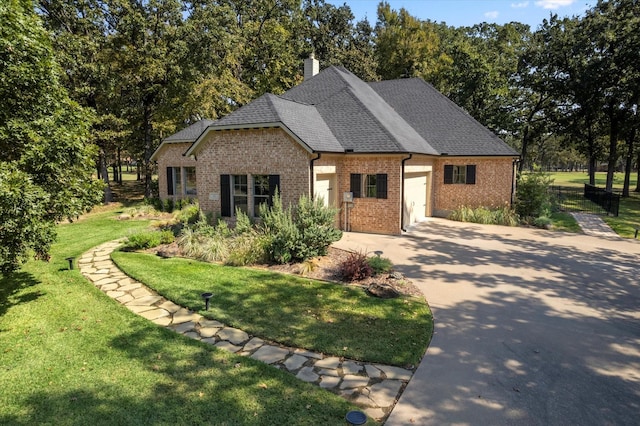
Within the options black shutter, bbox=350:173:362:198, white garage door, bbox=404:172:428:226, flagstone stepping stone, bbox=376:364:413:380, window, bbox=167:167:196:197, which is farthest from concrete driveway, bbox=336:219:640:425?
window, bbox=167:167:196:197

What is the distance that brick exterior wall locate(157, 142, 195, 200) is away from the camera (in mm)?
21672

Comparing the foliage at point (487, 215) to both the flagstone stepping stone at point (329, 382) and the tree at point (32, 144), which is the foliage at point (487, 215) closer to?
the flagstone stepping stone at point (329, 382)

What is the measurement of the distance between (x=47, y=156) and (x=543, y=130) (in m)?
36.6

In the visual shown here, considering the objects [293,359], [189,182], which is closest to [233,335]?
[293,359]

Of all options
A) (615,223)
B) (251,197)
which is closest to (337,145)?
(251,197)

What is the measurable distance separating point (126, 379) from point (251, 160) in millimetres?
9924

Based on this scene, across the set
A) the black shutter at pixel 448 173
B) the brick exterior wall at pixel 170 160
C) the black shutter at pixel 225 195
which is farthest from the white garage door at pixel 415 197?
the brick exterior wall at pixel 170 160

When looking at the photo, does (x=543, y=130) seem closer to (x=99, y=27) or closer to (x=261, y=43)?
(x=261, y=43)

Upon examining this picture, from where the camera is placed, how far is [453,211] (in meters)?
18.7

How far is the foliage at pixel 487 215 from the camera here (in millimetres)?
16967

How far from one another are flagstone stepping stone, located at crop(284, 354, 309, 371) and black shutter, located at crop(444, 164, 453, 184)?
617 inches

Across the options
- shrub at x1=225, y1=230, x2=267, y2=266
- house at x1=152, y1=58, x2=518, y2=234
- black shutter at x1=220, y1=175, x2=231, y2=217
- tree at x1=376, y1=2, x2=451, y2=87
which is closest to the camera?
shrub at x1=225, y1=230, x2=267, y2=266

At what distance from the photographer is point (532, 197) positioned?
17656 millimetres

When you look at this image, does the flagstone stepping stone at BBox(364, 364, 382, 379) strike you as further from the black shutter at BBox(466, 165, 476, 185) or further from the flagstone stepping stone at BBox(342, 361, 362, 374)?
the black shutter at BBox(466, 165, 476, 185)
